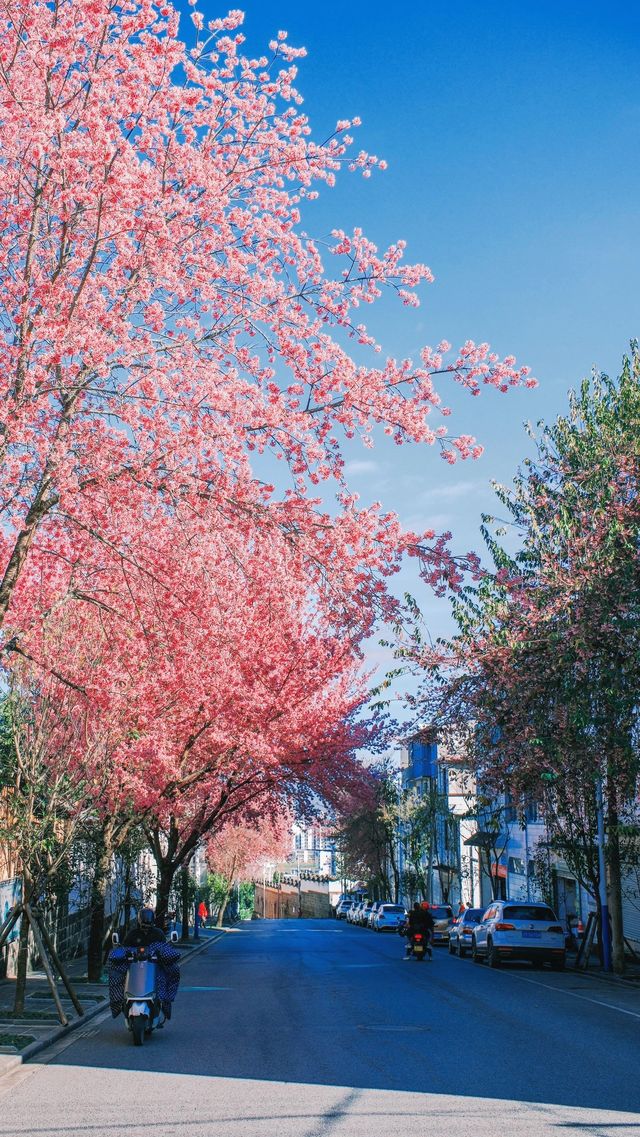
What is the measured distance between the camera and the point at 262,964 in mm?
30297

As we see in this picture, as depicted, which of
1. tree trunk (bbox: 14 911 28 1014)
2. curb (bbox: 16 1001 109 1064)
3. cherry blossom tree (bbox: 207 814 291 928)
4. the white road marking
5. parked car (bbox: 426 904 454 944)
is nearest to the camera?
curb (bbox: 16 1001 109 1064)

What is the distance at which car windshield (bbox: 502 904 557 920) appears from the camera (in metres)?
29.4

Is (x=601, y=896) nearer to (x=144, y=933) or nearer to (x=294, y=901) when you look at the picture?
(x=144, y=933)

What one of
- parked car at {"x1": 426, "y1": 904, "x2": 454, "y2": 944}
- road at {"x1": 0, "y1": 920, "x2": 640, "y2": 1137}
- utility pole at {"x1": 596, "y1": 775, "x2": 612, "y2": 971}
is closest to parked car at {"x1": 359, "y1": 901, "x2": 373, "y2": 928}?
parked car at {"x1": 426, "y1": 904, "x2": 454, "y2": 944}

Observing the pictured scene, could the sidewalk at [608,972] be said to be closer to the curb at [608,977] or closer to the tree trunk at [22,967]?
the curb at [608,977]

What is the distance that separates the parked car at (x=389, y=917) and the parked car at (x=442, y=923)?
33.1ft

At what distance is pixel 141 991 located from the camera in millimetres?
12719

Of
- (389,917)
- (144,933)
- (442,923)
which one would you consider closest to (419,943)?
(144,933)

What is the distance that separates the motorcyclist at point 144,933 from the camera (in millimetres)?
13258

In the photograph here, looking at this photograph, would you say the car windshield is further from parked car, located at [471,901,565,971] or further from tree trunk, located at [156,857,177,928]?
tree trunk, located at [156,857,177,928]

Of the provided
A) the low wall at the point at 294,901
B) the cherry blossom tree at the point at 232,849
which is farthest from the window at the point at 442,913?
the low wall at the point at 294,901

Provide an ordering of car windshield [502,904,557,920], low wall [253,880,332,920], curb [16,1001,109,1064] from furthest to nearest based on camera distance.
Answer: low wall [253,880,332,920]
car windshield [502,904,557,920]
curb [16,1001,109,1064]

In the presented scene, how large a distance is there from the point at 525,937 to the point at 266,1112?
21483 mm

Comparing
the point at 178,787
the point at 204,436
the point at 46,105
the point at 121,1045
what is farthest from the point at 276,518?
the point at 178,787
